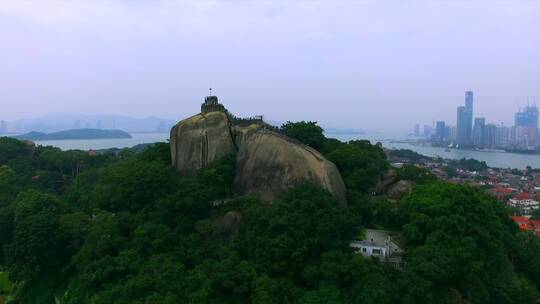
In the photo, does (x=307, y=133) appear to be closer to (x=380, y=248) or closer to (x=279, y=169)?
(x=279, y=169)

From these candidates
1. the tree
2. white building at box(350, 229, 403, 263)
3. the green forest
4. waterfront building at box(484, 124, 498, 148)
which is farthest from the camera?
waterfront building at box(484, 124, 498, 148)

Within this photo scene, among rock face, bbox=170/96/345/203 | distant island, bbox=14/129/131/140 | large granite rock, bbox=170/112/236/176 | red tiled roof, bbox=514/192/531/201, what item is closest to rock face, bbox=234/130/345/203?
rock face, bbox=170/96/345/203

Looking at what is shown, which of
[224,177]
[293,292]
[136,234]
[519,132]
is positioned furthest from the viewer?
[519,132]

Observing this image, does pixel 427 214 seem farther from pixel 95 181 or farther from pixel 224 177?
pixel 95 181

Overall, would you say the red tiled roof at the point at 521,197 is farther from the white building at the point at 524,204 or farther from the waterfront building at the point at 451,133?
the waterfront building at the point at 451,133

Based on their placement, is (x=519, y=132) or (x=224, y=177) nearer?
(x=224, y=177)

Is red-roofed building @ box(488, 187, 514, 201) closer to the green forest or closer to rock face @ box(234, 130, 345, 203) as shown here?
the green forest

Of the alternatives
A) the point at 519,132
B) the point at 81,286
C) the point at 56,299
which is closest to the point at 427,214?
the point at 81,286
